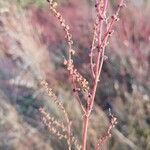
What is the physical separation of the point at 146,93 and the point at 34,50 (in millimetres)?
1000

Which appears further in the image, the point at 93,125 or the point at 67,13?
the point at 67,13

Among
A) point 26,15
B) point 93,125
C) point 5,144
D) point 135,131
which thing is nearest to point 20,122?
point 5,144

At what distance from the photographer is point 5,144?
3.19m

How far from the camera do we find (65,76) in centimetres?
382

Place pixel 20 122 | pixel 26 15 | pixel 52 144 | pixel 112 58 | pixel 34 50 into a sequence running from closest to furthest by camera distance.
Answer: pixel 52 144 → pixel 20 122 → pixel 112 58 → pixel 34 50 → pixel 26 15

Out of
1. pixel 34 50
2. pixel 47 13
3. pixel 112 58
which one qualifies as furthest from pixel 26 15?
pixel 112 58

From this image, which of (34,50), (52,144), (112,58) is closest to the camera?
(52,144)

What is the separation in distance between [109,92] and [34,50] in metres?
0.74

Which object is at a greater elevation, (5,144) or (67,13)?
(67,13)

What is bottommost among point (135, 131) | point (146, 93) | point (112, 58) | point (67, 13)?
point (135, 131)

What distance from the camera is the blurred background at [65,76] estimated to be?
3.17m

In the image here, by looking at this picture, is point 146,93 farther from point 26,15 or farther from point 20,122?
point 26,15

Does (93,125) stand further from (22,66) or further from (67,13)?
(67,13)

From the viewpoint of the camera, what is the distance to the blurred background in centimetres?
317
